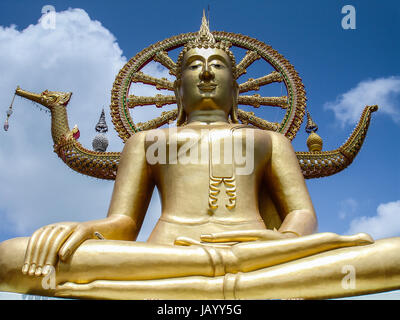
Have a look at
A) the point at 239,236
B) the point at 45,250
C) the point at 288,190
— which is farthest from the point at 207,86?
the point at 45,250

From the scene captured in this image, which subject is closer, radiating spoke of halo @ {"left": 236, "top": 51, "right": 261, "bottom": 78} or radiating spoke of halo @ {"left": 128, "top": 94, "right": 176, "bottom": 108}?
radiating spoke of halo @ {"left": 128, "top": 94, "right": 176, "bottom": 108}

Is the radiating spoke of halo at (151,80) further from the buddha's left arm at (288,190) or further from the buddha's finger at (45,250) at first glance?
the buddha's finger at (45,250)

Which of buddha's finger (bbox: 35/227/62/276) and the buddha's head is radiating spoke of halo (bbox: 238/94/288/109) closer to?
the buddha's head

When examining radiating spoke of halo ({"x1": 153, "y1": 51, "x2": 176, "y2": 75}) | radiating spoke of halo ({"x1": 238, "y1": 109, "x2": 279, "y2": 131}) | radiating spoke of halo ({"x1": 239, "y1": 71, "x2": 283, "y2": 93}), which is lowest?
radiating spoke of halo ({"x1": 238, "y1": 109, "x2": 279, "y2": 131})

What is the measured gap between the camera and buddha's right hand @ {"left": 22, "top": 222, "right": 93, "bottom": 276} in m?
2.38

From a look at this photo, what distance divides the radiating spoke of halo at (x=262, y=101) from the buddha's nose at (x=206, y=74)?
3.56ft

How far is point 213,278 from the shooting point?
2377mm

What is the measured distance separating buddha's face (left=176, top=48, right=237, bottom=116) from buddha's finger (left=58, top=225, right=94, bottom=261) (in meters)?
1.63

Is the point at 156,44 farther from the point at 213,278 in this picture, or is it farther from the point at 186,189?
the point at 213,278

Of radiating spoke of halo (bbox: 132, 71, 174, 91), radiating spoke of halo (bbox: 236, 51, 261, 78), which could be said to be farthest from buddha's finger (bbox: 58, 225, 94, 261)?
radiating spoke of halo (bbox: 236, 51, 261, 78)

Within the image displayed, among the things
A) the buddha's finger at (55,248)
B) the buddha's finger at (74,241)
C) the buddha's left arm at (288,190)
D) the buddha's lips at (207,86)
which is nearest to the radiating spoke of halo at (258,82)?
the buddha's lips at (207,86)

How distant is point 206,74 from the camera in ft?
12.5

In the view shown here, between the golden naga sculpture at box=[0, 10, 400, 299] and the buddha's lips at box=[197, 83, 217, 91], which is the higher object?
the buddha's lips at box=[197, 83, 217, 91]

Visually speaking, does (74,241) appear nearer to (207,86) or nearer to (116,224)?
(116,224)
